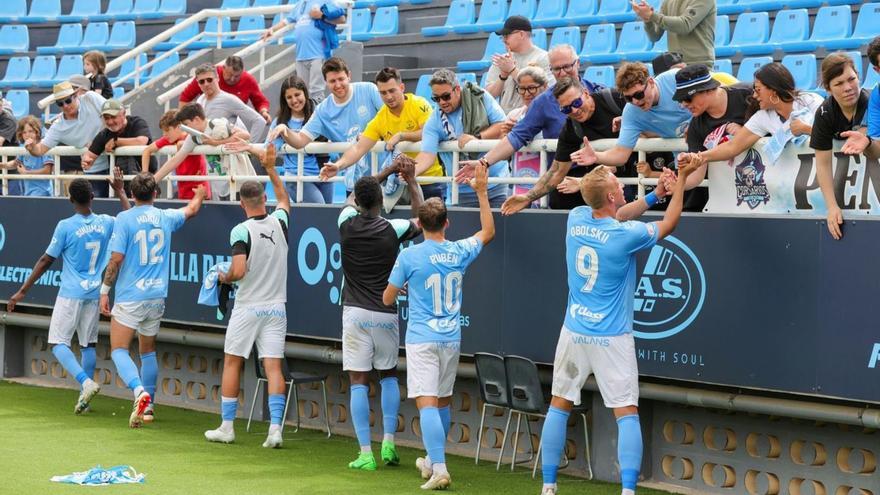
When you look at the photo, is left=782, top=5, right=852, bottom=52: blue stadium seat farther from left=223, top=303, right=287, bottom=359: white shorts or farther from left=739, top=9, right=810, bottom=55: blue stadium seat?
left=223, top=303, right=287, bottom=359: white shorts

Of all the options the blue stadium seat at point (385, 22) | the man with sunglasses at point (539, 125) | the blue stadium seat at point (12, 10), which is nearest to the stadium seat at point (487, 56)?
the blue stadium seat at point (385, 22)

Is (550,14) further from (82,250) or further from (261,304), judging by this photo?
(261,304)

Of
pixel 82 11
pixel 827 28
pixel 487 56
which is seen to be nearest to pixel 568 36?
pixel 487 56

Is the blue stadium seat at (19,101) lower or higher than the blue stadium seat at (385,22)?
lower

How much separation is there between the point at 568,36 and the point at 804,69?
386 cm

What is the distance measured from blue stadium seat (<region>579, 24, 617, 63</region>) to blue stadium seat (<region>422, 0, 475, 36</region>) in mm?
2425

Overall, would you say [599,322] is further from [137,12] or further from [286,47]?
[137,12]

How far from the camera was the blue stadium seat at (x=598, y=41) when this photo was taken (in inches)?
722

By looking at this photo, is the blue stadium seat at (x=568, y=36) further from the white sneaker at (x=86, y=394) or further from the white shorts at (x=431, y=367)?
the white shorts at (x=431, y=367)

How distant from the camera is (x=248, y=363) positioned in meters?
12.8

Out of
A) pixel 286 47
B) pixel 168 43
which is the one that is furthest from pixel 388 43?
pixel 168 43

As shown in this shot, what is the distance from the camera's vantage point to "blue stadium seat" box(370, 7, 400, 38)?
21.3 m

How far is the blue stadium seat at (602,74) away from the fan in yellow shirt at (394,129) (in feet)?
19.9

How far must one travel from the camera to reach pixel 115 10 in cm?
2634
